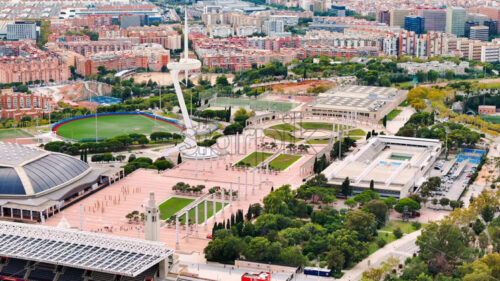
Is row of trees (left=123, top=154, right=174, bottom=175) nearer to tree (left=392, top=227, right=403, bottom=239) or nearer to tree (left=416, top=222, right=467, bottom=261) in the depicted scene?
tree (left=392, top=227, right=403, bottom=239)

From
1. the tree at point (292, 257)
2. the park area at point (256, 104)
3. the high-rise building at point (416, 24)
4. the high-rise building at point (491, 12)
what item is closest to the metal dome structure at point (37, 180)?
the tree at point (292, 257)

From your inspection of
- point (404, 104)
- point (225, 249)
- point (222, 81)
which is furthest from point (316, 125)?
point (225, 249)

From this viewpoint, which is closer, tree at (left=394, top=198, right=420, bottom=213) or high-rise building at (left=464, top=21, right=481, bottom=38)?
tree at (left=394, top=198, right=420, bottom=213)

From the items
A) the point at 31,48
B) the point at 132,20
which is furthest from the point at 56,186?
the point at 132,20

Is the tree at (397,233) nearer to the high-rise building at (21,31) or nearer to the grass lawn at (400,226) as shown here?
the grass lawn at (400,226)

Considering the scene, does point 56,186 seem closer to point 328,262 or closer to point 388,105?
point 328,262

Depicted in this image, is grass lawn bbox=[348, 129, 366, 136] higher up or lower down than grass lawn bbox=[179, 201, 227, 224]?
higher up

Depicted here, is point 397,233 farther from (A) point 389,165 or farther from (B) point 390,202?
(A) point 389,165

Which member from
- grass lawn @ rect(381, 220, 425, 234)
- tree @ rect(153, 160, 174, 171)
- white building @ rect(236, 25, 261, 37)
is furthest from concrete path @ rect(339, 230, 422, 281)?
white building @ rect(236, 25, 261, 37)
